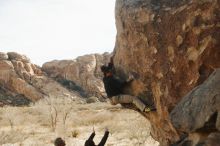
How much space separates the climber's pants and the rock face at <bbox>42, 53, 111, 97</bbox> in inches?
2072

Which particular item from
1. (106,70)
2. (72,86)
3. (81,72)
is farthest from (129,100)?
(81,72)

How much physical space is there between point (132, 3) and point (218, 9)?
2.12 m

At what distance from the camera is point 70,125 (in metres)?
32.6

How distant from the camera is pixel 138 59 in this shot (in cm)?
898

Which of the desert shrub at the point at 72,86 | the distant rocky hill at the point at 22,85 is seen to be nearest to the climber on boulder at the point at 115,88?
the distant rocky hill at the point at 22,85

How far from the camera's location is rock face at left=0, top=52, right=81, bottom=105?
5953 cm

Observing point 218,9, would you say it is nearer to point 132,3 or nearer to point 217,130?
point 132,3

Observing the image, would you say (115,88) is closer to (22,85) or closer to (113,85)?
(113,85)

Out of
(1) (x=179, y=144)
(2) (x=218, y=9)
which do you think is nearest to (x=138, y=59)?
(2) (x=218, y=9)

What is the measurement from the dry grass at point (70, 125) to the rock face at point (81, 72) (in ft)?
72.2

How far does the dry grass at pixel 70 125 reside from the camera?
25.6 meters

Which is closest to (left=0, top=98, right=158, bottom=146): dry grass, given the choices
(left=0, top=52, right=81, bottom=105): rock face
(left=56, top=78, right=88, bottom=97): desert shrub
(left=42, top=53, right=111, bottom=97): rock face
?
(left=0, top=52, right=81, bottom=105): rock face

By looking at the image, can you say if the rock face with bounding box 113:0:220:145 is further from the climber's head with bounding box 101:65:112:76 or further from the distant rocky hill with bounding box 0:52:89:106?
the distant rocky hill with bounding box 0:52:89:106

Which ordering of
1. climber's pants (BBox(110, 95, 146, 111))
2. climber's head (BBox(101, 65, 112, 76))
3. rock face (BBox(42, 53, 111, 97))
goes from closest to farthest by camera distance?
climber's pants (BBox(110, 95, 146, 111)) < climber's head (BBox(101, 65, 112, 76)) < rock face (BBox(42, 53, 111, 97))
